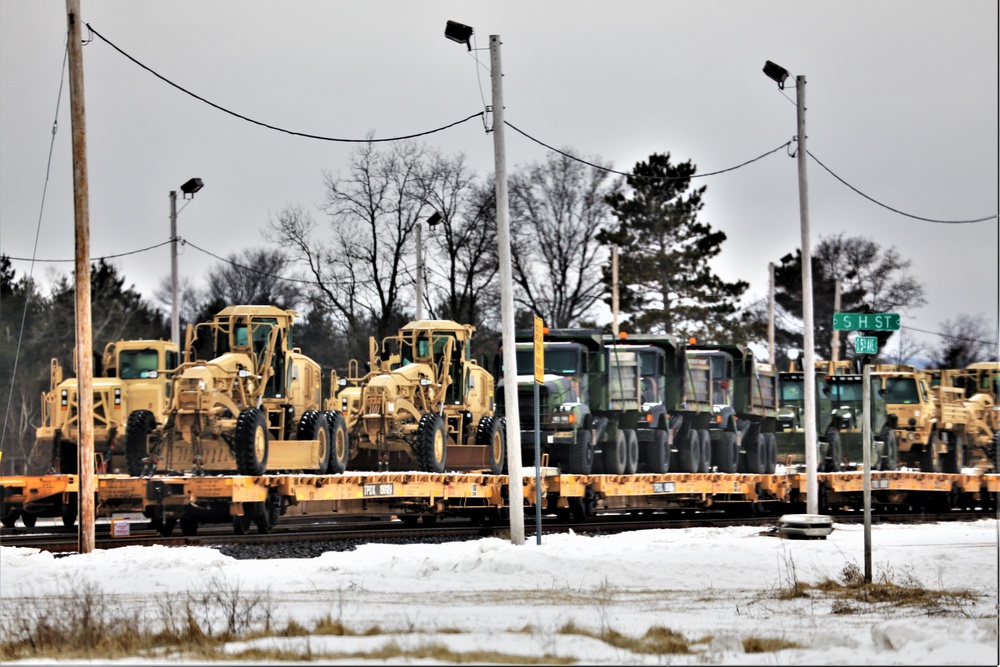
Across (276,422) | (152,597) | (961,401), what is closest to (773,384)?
(961,401)

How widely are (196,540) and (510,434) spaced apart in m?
4.79

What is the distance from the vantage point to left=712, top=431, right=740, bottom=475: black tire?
1366 inches

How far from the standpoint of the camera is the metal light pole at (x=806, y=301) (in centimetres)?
2784

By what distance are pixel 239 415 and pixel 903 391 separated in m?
21.5

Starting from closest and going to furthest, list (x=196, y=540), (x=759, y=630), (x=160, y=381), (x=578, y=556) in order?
(x=759, y=630) → (x=578, y=556) → (x=196, y=540) → (x=160, y=381)

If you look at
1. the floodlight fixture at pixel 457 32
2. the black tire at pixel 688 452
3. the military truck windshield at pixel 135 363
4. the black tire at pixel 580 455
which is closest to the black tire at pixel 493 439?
the black tire at pixel 580 455

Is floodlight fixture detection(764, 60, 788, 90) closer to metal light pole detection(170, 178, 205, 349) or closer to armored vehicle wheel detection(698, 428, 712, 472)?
armored vehicle wheel detection(698, 428, 712, 472)

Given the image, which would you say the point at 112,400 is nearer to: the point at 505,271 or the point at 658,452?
the point at 505,271

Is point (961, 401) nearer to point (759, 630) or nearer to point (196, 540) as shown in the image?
point (196, 540)

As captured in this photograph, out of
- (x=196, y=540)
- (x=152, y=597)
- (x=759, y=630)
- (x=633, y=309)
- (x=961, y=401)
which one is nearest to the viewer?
(x=759, y=630)

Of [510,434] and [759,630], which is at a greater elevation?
[510,434]

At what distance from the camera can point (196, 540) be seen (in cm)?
2138

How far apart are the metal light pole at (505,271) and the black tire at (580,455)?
285 inches

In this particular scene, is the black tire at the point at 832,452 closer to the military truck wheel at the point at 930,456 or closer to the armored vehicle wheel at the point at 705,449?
the military truck wheel at the point at 930,456
